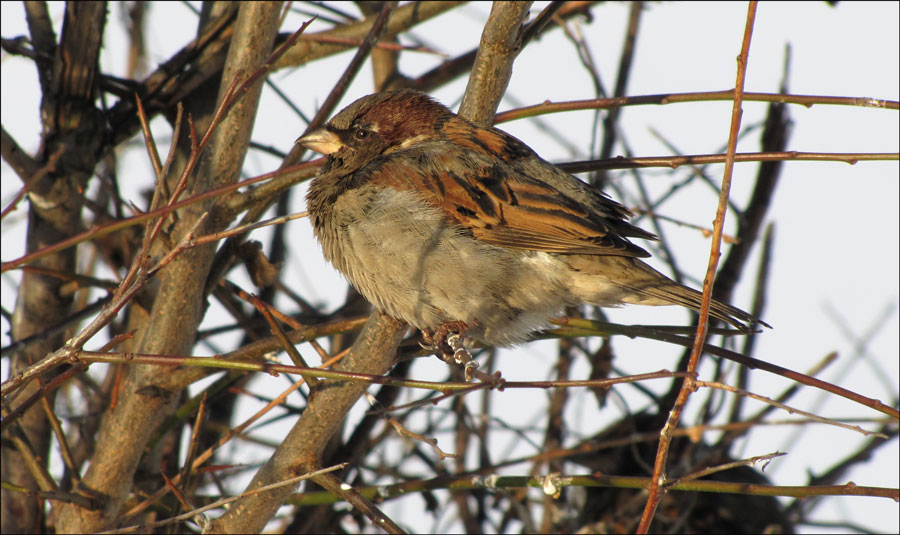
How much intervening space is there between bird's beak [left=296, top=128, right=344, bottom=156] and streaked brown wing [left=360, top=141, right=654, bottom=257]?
28cm

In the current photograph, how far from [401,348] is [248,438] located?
3.47 ft

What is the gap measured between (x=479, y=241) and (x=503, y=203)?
176mm

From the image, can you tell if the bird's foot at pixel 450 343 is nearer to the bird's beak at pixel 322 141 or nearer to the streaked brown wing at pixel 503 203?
the streaked brown wing at pixel 503 203

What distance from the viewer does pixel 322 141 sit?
371 centimetres

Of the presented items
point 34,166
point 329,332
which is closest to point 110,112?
point 34,166

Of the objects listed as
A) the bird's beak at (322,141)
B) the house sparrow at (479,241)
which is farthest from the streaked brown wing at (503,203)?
the bird's beak at (322,141)

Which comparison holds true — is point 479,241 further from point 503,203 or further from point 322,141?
point 322,141

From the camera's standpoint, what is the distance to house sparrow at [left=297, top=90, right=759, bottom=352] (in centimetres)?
326

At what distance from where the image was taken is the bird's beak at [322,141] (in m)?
3.65

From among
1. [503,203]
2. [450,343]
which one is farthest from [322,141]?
[450,343]

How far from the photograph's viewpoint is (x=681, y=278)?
435 cm

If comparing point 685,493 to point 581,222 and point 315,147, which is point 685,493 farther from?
point 315,147

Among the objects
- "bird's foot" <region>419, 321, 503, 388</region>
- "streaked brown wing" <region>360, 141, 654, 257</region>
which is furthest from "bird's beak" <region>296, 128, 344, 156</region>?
"bird's foot" <region>419, 321, 503, 388</region>

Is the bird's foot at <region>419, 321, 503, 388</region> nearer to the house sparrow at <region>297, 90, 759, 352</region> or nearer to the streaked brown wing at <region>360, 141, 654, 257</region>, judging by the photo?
the house sparrow at <region>297, 90, 759, 352</region>
